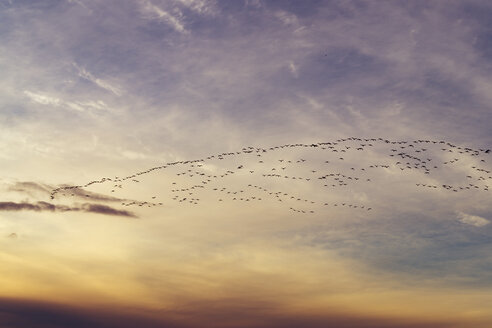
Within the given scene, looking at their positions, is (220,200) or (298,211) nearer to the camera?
(220,200)

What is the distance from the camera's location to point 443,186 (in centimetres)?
8431

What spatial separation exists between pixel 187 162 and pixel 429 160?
160ft

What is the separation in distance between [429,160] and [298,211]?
2937 centimetres

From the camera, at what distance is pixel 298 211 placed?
338 feet

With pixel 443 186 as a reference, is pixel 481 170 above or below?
above

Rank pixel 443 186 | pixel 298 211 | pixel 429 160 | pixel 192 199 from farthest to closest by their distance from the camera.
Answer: pixel 298 211 → pixel 192 199 → pixel 429 160 → pixel 443 186

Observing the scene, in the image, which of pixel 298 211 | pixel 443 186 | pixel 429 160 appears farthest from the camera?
pixel 298 211

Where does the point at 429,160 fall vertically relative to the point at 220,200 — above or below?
above

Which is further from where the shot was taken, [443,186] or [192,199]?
[192,199]

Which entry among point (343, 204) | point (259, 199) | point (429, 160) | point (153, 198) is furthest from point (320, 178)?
point (153, 198)

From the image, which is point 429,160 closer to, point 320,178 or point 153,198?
point 320,178

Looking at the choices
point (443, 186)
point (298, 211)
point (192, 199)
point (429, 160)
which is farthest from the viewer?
point (298, 211)

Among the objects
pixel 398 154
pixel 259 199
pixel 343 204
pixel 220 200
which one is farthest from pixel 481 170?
pixel 220 200

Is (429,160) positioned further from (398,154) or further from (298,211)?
(298,211)
